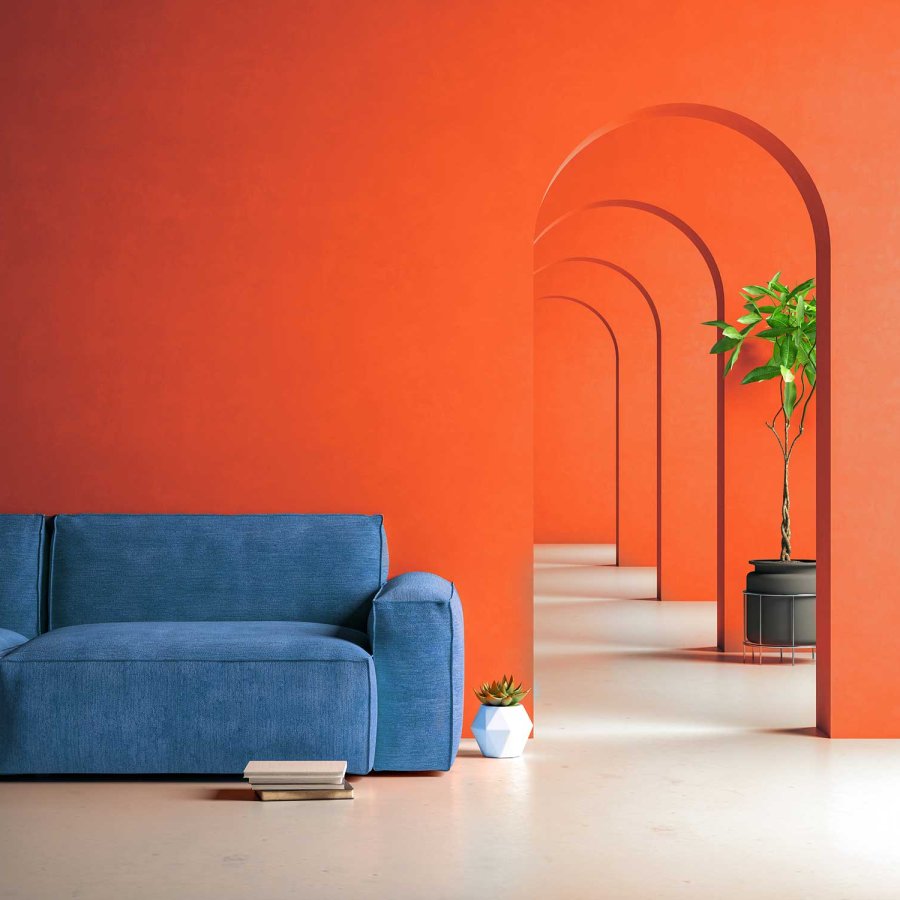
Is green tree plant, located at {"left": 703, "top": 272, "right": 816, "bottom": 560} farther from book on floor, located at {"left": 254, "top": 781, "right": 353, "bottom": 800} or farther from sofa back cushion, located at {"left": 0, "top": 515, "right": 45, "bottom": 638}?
sofa back cushion, located at {"left": 0, "top": 515, "right": 45, "bottom": 638}

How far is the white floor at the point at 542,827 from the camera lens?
299cm

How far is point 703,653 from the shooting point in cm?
699

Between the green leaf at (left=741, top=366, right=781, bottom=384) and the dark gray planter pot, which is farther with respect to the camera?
the green leaf at (left=741, top=366, right=781, bottom=384)

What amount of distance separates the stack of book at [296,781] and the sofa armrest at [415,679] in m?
0.32

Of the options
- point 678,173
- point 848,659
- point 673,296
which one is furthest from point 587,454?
point 848,659

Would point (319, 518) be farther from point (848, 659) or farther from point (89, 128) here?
point (848, 659)

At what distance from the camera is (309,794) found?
3.74 metres

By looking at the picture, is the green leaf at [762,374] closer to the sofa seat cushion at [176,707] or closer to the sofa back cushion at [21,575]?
the sofa seat cushion at [176,707]

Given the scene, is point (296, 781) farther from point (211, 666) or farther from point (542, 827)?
point (542, 827)

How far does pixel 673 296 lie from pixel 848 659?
6.00m

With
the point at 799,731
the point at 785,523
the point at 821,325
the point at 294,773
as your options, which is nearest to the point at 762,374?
the point at 785,523

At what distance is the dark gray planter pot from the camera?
663cm

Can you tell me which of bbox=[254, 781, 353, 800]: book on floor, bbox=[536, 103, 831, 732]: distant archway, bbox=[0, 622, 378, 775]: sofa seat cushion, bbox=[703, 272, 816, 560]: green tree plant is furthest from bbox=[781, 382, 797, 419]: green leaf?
bbox=[254, 781, 353, 800]: book on floor

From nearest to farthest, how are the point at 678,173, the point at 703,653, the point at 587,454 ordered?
the point at 703,653 → the point at 678,173 → the point at 587,454
